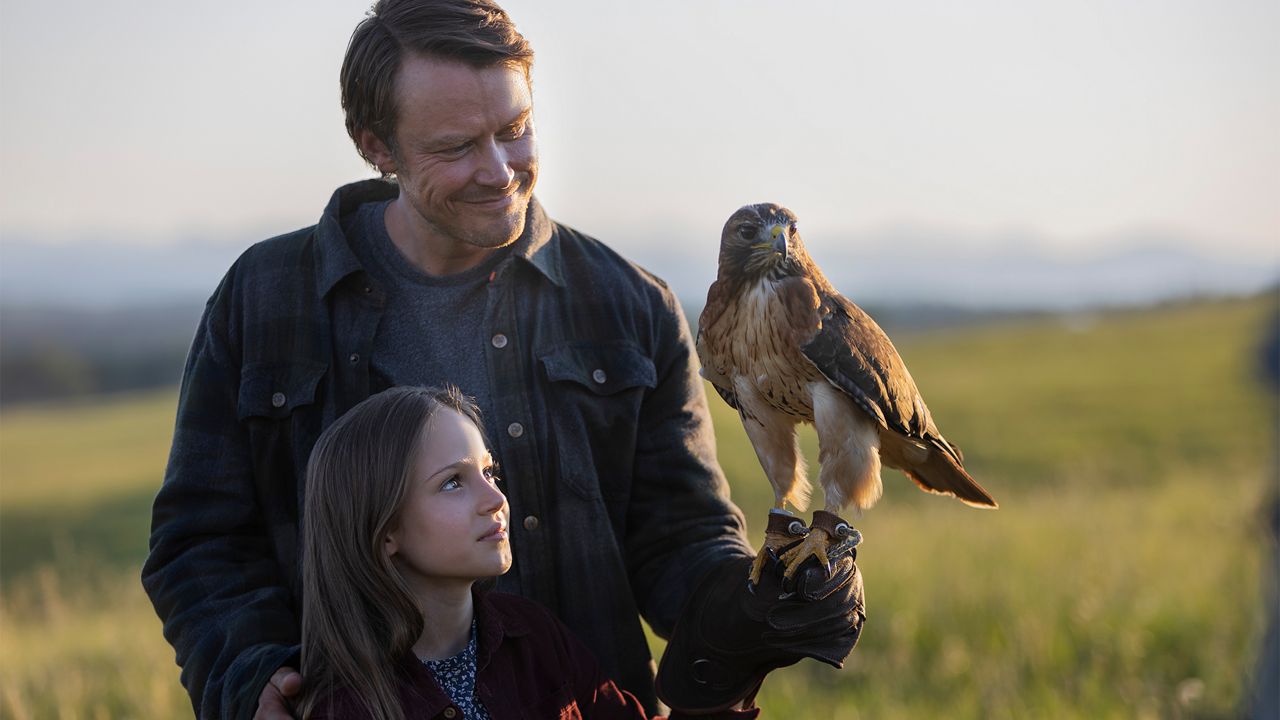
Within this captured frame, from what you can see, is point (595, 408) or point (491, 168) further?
point (595, 408)

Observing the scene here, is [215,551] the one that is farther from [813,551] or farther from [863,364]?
[863,364]

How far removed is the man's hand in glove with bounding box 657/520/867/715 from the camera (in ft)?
8.86

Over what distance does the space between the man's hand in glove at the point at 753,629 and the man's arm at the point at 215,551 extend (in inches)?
37.9

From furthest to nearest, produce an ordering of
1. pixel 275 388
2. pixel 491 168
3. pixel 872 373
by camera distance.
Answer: pixel 275 388 < pixel 491 168 < pixel 872 373

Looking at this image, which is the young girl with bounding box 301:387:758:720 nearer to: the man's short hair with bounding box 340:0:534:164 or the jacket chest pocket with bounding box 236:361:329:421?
the jacket chest pocket with bounding box 236:361:329:421

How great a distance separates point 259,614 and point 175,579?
0.88 ft

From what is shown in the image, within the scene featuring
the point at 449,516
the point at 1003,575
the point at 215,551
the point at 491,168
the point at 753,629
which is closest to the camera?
the point at 449,516

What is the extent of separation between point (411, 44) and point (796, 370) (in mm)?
1319

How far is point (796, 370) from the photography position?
8.70ft

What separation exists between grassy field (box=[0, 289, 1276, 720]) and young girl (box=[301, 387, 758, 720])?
263 cm

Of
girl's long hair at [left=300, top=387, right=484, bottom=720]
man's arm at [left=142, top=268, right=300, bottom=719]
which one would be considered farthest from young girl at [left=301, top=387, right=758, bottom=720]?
man's arm at [left=142, top=268, right=300, bottom=719]

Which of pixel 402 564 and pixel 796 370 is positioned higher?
pixel 796 370

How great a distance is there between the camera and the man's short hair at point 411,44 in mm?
2967

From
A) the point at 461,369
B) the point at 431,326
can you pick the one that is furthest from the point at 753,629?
the point at 431,326
